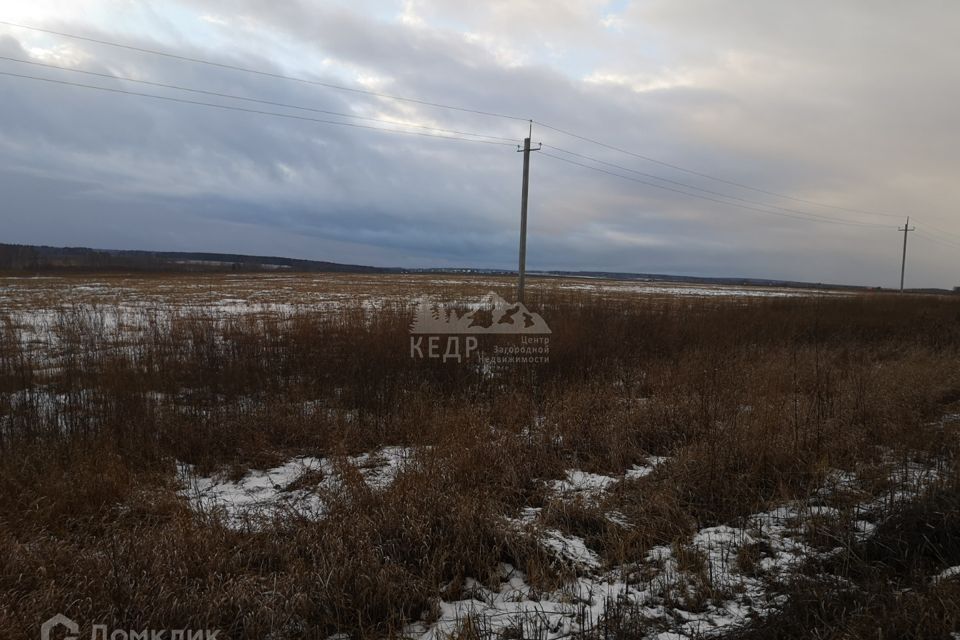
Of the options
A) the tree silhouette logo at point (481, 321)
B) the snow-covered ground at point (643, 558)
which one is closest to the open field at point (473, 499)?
the snow-covered ground at point (643, 558)

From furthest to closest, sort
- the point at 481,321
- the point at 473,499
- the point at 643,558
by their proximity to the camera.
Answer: the point at 481,321 < the point at 473,499 < the point at 643,558

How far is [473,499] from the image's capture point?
11.5 feet

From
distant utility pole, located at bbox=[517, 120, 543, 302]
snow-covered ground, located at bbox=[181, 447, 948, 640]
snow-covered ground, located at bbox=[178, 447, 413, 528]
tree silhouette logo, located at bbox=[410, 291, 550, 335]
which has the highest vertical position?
distant utility pole, located at bbox=[517, 120, 543, 302]

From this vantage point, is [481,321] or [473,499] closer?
[473,499]

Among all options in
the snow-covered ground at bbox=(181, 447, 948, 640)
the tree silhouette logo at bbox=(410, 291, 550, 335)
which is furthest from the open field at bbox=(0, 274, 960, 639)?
the tree silhouette logo at bbox=(410, 291, 550, 335)

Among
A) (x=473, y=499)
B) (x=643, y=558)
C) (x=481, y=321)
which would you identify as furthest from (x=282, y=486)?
(x=481, y=321)

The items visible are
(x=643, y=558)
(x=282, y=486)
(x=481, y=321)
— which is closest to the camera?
(x=643, y=558)

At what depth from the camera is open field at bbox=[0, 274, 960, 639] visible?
7.97 feet

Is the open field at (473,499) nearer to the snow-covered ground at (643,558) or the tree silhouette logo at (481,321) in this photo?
the snow-covered ground at (643,558)

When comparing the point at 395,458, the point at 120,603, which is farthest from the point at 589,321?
the point at 120,603

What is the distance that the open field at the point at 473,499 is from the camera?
7.97 ft

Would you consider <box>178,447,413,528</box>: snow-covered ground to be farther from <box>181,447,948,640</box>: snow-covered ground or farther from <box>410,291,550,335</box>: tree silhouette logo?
<box>410,291,550,335</box>: tree silhouette logo

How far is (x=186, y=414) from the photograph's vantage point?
555cm

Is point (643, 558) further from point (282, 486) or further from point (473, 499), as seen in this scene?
point (282, 486)
